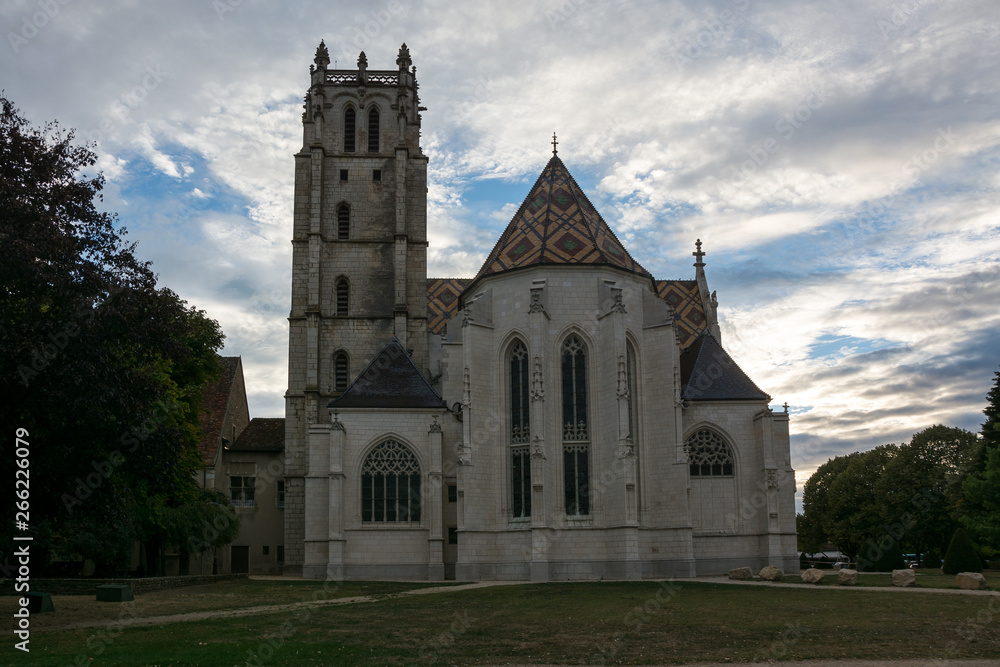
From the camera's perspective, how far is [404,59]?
4812 cm

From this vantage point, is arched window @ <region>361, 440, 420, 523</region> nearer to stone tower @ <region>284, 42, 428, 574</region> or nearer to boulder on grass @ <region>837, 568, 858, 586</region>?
stone tower @ <region>284, 42, 428, 574</region>

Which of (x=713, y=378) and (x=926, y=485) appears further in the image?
(x=926, y=485)

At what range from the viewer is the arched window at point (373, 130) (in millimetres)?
46688

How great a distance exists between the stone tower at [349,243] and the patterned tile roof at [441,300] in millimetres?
1301

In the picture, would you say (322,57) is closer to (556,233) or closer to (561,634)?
(556,233)

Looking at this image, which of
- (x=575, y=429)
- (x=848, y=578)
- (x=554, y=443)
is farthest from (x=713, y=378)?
(x=848, y=578)

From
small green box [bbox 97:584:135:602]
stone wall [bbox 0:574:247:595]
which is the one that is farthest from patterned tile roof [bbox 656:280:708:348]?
small green box [bbox 97:584:135:602]

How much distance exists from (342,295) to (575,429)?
16.7 m

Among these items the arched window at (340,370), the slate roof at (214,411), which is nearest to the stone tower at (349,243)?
the arched window at (340,370)

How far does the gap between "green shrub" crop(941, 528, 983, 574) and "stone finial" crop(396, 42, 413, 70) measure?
3503 centimetres

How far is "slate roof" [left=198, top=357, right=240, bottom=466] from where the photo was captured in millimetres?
43469

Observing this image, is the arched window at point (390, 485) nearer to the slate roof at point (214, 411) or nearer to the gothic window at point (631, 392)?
the gothic window at point (631, 392)

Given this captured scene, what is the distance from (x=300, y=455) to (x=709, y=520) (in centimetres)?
1918

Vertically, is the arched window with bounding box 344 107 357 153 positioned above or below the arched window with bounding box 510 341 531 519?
above
